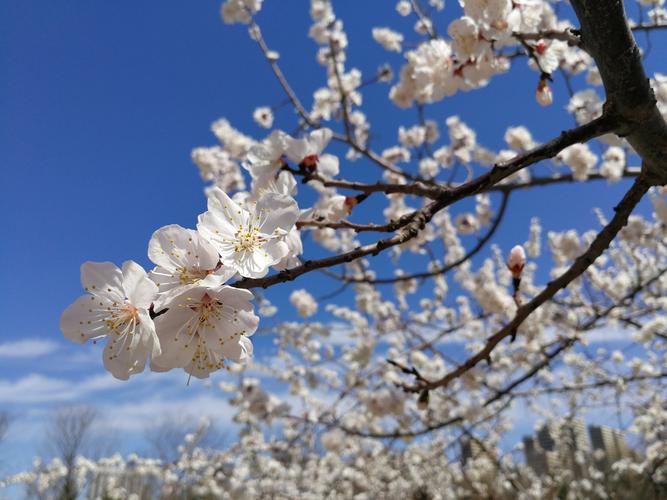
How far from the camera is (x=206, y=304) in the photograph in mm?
849

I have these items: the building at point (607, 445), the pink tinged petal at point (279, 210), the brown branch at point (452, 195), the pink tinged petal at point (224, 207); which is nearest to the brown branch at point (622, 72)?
the brown branch at point (452, 195)

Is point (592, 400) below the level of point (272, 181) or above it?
above

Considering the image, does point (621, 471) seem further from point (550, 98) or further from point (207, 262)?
point (207, 262)

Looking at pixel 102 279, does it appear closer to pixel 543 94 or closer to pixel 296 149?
pixel 296 149

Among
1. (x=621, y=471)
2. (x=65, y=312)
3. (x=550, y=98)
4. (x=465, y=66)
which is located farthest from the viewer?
(x=621, y=471)

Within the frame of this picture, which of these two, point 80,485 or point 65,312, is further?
Answer: point 80,485

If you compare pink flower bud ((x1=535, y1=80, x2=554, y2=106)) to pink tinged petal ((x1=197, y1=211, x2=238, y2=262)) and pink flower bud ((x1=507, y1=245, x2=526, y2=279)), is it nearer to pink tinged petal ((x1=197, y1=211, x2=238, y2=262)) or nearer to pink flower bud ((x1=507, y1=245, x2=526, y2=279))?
pink flower bud ((x1=507, y1=245, x2=526, y2=279))

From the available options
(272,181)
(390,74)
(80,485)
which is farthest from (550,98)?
(80,485)

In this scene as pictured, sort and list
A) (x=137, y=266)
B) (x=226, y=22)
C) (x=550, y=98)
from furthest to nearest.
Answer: (x=226, y=22), (x=550, y=98), (x=137, y=266)

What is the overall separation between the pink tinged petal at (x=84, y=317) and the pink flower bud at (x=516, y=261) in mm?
1034

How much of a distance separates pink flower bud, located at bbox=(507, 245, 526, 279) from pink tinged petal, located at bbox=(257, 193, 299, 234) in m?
0.71

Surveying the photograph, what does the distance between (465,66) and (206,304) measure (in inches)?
62.0

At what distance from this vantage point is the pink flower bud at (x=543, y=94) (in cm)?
154

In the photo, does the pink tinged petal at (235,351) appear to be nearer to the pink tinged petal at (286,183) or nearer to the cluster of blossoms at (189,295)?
the cluster of blossoms at (189,295)
